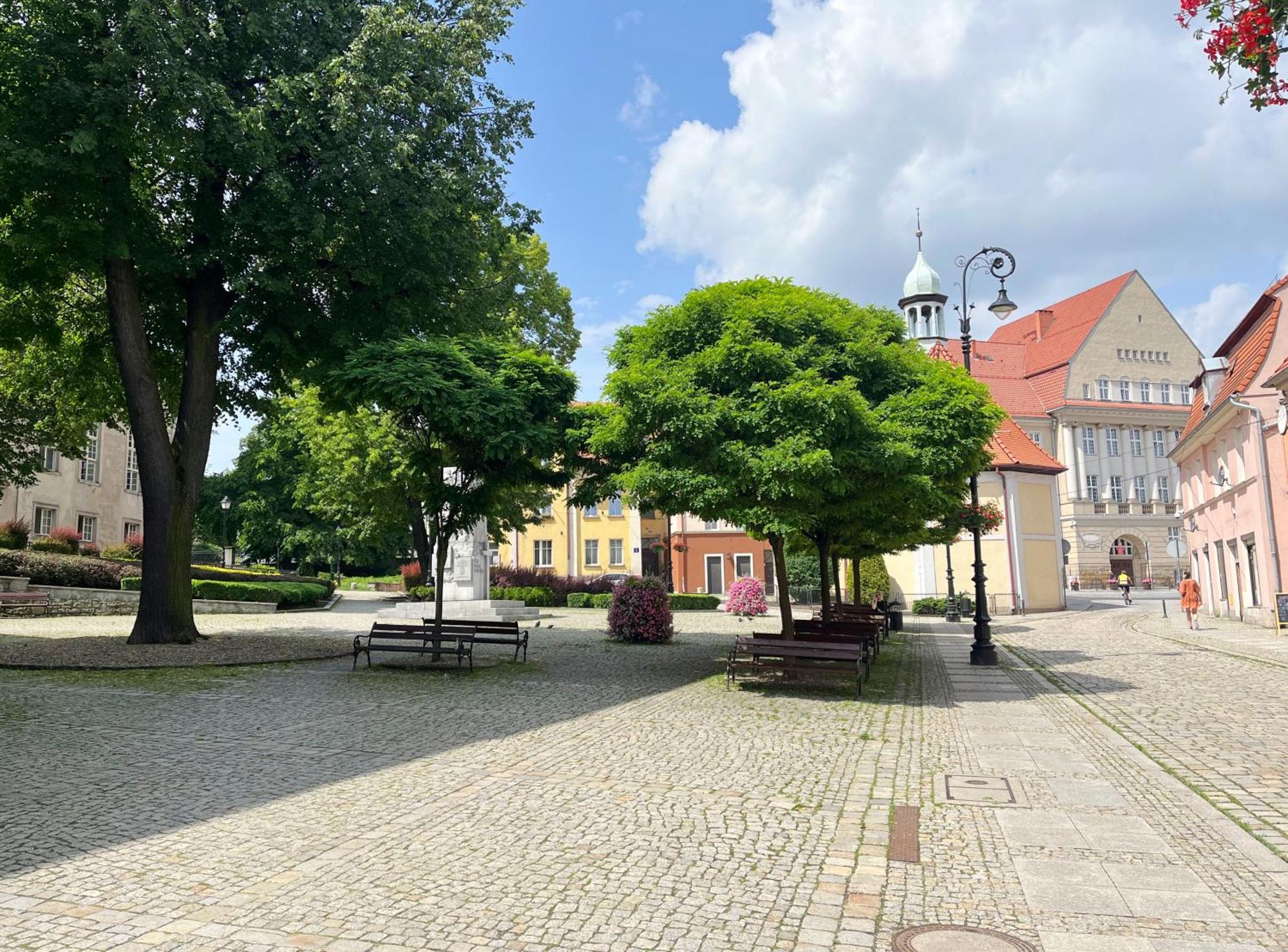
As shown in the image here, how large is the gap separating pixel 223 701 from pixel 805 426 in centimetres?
847

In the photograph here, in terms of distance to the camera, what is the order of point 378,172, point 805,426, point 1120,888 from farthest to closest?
1. point 378,172
2. point 805,426
3. point 1120,888

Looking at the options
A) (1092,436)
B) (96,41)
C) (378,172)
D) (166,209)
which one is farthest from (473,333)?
(1092,436)

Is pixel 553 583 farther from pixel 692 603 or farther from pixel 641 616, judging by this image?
pixel 641 616

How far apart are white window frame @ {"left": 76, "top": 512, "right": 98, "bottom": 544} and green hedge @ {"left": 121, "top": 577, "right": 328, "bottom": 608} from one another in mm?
16355

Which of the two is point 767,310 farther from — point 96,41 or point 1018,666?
point 96,41

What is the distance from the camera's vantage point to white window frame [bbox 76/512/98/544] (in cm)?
4544

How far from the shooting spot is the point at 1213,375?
30.2 metres

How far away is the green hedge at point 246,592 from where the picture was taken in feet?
101

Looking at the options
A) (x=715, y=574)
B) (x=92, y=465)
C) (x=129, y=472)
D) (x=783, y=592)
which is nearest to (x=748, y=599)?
(x=783, y=592)

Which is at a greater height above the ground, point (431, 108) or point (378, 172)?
point (431, 108)

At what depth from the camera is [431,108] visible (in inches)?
688

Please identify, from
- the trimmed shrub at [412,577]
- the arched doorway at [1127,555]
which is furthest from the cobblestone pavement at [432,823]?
the arched doorway at [1127,555]

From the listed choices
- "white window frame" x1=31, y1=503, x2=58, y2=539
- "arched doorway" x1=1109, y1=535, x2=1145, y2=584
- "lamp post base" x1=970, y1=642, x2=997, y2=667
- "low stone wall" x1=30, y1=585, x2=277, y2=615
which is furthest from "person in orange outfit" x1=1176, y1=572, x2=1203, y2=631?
"white window frame" x1=31, y1=503, x2=58, y2=539

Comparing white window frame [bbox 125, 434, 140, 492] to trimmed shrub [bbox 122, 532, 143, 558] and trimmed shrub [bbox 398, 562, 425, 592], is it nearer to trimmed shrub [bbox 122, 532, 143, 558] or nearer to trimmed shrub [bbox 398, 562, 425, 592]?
trimmed shrub [bbox 122, 532, 143, 558]
